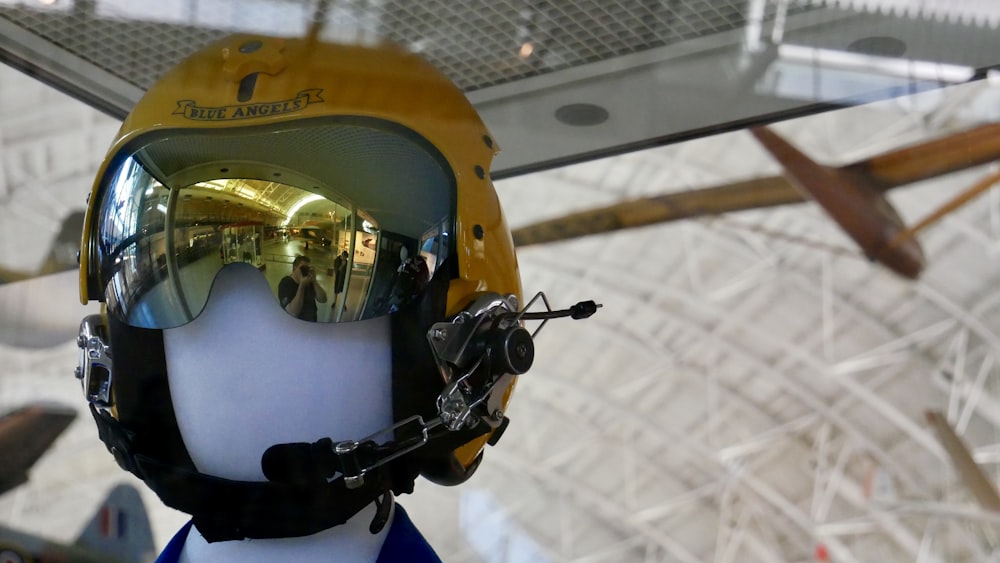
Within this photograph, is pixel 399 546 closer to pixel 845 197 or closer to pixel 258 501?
pixel 258 501

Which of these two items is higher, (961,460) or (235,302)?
(235,302)

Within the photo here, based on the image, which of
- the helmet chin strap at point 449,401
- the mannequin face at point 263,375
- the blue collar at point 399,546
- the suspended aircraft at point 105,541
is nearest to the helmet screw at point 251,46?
the mannequin face at point 263,375

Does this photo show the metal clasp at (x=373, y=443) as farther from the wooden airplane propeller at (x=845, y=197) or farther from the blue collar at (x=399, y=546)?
the wooden airplane propeller at (x=845, y=197)

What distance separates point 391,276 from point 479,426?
238 mm

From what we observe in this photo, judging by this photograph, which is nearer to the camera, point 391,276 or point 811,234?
point 391,276

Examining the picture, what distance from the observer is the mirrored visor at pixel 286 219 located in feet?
3.55

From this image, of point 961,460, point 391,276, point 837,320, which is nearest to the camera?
point 391,276

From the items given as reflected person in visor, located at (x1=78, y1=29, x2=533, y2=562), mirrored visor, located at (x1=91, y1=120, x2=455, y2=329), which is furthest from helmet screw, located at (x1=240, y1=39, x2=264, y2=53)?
mirrored visor, located at (x1=91, y1=120, x2=455, y2=329)

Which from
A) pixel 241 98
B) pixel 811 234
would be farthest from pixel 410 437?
pixel 811 234

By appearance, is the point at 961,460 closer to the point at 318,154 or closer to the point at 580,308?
the point at 580,308

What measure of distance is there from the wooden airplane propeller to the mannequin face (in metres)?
1.52

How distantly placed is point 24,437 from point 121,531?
1.08 feet

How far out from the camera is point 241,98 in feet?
3.84

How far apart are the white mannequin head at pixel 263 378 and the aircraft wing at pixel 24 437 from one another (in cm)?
134
